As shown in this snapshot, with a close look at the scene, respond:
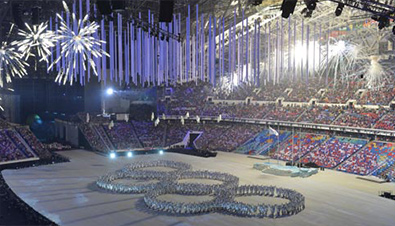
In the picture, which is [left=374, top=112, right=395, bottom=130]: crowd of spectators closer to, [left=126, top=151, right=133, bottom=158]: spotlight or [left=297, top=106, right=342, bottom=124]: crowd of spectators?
[left=297, top=106, right=342, bottom=124]: crowd of spectators

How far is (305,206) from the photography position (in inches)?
982

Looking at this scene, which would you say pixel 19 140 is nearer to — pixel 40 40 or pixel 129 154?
pixel 129 154

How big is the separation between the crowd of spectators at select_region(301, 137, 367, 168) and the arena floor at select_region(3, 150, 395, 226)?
8.11ft

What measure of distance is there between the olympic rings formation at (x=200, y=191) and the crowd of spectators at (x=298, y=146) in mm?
12722

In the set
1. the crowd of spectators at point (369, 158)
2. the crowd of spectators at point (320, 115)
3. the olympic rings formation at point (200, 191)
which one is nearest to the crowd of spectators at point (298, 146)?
the crowd of spectators at point (320, 115)

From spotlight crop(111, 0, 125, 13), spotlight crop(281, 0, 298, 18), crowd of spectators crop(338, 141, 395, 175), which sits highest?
spotlight crop(281, 0, 298, 18)

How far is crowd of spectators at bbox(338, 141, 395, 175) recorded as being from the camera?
35562mm

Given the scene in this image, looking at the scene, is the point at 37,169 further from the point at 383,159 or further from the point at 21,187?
the point at 383,159

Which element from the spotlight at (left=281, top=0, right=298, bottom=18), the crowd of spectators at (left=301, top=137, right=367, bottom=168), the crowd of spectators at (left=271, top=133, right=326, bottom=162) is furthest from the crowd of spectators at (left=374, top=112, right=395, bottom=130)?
the spotlight at (left=281, top=0, right=298, bottom=18)

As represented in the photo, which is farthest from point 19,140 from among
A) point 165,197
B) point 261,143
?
point 261,143

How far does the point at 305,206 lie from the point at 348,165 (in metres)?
14.6

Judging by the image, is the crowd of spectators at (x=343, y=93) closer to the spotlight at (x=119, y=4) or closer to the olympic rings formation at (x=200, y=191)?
the olympic rings formation at (x=200, y=191)

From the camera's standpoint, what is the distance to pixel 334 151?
40031mm

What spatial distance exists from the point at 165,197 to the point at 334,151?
71.5 ft
